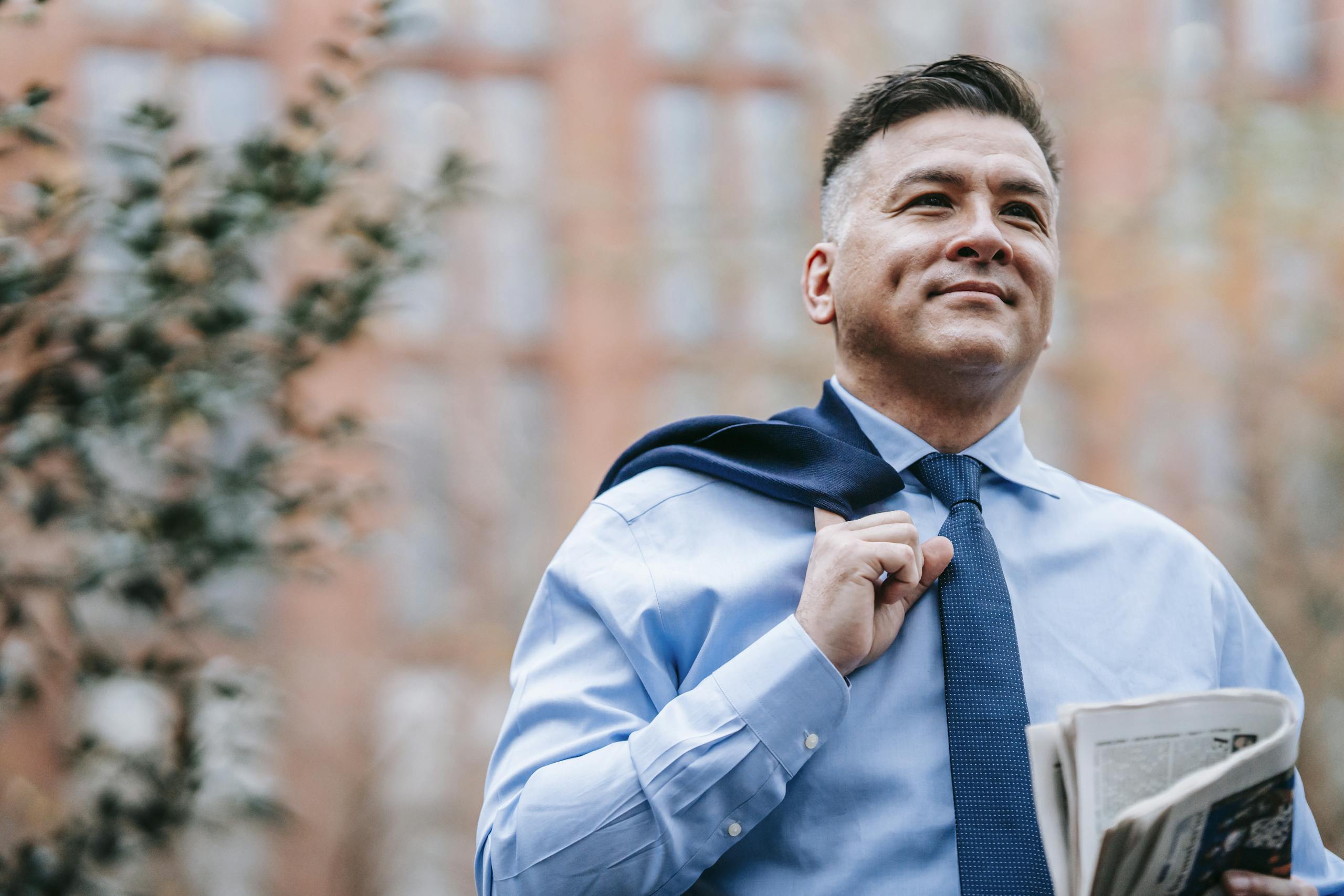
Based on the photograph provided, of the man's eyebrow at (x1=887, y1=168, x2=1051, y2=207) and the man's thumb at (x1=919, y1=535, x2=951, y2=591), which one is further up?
the man's eyebrow at (x1=887, y1=168, x2=1051, y2=207)

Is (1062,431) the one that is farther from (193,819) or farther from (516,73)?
(193,819)

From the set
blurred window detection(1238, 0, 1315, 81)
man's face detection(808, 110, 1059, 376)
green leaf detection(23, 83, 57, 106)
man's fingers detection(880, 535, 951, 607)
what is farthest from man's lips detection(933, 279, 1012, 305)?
blurred window detection(1238, 0, 1315, 81)

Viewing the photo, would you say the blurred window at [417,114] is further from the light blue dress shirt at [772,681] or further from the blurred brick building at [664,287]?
the light blue dress shirt at [772,681]

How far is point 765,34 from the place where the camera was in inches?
586

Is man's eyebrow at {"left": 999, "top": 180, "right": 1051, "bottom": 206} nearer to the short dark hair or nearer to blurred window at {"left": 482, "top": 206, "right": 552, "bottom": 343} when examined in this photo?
the short dark hair

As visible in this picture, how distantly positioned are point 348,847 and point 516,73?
8597mm

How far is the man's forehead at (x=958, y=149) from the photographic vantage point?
187 centimetres

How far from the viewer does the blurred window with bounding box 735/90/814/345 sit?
44.0ft

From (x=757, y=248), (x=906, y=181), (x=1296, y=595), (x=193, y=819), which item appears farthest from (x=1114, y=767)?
(x=757, y=248)

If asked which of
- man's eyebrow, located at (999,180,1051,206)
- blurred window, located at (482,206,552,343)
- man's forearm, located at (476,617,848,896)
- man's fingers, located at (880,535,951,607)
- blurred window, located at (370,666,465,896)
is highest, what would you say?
man's eyebrow, located at (999,180,1051,206)

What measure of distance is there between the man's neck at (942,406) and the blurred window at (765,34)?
13245 millimetres

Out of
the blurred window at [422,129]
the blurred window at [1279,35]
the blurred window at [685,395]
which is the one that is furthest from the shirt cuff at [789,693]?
the blurred window at [1279,35]

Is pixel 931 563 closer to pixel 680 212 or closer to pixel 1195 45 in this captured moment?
pixel 680 212

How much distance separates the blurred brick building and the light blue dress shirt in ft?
32.8
